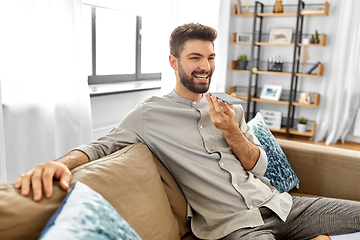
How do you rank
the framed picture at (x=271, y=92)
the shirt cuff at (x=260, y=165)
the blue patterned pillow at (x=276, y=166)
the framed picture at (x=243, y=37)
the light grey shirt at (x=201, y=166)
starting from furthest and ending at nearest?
the framed picture at (x=243, y=37), the framed picture at (x=271, y=92), the blue patterned pillow at (x=276, y=166), the shirt cuff at (x=260, y=165), the light grey shirt at (x=201, y=166)

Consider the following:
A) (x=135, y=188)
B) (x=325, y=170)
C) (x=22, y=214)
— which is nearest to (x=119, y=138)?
(x=135, y=188)

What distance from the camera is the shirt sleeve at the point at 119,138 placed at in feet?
3.88

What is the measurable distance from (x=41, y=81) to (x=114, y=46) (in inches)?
54.0

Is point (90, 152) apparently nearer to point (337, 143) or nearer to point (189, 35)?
point (189, 35)

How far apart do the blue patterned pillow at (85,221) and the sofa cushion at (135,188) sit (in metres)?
0.14

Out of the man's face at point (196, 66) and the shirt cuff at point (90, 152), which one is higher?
the man's face at point (196, 66)

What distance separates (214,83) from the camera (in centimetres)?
399

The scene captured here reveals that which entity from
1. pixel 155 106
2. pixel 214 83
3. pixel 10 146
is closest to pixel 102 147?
pixel 155 106

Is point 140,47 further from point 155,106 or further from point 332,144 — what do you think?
point 332,144

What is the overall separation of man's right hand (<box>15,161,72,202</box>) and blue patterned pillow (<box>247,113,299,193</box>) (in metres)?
1.03

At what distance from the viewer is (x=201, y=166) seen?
131 centimetres

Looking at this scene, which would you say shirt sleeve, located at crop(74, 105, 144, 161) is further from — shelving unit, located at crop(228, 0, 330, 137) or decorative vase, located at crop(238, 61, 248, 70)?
decorative vase, located at crop(238, 61, 248, 70)

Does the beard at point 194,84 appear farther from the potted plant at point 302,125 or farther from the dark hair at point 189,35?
the potted plant at point 302,125

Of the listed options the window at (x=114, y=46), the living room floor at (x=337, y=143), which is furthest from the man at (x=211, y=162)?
the living room floor at (x=337, y=143)
